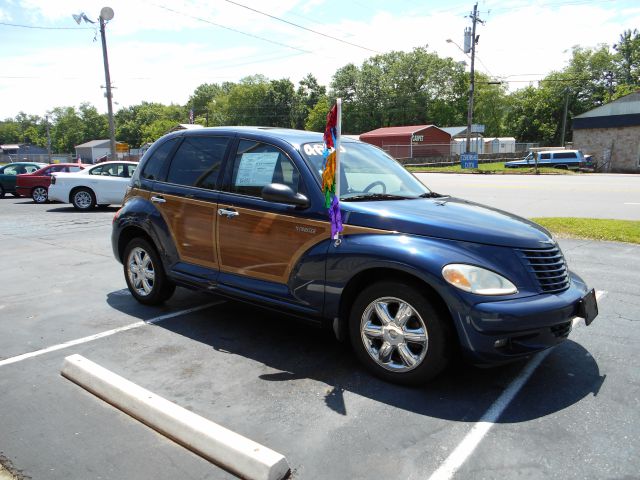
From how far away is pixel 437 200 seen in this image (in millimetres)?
4312

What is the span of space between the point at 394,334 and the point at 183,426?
1509 millimetres

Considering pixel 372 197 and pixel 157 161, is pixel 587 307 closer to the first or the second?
pixel 372 197

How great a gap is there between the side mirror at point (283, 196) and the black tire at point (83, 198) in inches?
516

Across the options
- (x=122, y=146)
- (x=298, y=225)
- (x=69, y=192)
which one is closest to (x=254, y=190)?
(x=298, y=225)

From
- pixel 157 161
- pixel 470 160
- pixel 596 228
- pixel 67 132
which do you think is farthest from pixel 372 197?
pixel 67 132

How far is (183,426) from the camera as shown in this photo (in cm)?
291

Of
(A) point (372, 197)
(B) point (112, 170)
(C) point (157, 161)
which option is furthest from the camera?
(B) point (112, 170)

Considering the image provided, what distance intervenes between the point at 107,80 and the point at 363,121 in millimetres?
65128

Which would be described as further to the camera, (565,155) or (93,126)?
(93,126)

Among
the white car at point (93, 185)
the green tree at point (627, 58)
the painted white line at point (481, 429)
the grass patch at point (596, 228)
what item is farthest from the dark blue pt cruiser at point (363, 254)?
the green tree at point (627, 58)

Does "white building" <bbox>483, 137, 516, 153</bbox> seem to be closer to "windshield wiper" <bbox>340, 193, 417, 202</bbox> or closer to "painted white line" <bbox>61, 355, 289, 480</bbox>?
"windshield wiper" <bbox>340, 193, 417, 202</bbox>

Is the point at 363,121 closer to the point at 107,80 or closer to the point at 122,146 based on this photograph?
the point at 122,146

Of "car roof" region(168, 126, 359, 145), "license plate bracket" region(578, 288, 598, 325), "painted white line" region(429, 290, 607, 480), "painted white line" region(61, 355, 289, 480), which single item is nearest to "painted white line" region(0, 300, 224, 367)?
"painted white line" region(61, 355, 289, 480)

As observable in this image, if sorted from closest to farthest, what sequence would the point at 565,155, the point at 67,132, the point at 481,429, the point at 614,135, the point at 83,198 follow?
1. the point at 481,429
2. the point at 83,198
3. the point at 565,155
4. the point at 614,135
5. the point at 67,132
